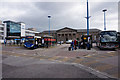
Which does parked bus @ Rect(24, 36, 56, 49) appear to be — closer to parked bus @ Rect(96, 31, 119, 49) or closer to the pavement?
the pavement

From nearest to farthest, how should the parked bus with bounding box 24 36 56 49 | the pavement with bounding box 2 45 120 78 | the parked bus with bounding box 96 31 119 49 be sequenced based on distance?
the pavement with bounding box 2 45 120 78
the parked bus with bounding box 96 31 119 49
the parked bus with bounding box 24 36 56 49

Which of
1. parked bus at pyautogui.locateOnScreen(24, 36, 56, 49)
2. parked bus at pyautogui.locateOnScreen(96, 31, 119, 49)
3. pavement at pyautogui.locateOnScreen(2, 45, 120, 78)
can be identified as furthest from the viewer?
parked bus at pyautogui.locateOnScreen(24, 36, 56, 49)

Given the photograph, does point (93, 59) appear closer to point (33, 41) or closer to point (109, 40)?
point (109, 40)

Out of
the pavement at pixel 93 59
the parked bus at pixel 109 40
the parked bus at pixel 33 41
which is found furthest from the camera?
the parked bus at pixel 33 41

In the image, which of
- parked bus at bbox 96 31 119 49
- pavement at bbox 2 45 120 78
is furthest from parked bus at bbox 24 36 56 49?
parked bus at bbox 96 31 119 49

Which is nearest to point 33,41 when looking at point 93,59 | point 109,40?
point 109,40

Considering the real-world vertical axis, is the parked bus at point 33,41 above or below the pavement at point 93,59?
above

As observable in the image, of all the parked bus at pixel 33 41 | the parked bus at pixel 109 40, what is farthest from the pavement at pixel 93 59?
the parked bus at pixel 33 41

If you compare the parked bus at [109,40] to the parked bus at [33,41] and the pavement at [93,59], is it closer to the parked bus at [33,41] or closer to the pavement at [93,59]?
the pavement at [93,59]

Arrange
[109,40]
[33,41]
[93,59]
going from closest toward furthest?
[93,59] < [109,40] < [33,41]

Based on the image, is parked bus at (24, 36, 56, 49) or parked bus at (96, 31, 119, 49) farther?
parked bus at (24, 36, 56, 49)

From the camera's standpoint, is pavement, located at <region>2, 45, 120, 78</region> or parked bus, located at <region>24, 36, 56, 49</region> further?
parked bus, located at <region>24, 36, 56, 49</region>

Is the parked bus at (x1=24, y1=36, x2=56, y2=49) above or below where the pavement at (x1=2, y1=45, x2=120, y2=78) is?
above

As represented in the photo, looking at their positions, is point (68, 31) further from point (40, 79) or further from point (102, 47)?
point (40, 79)
